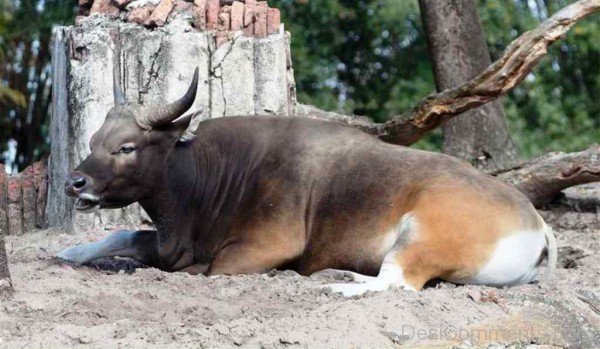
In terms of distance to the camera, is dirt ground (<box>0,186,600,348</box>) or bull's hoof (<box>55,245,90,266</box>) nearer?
dirt ground (<box>0,186,600,348</box>)

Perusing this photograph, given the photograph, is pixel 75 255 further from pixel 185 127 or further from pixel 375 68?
pixel 375 68

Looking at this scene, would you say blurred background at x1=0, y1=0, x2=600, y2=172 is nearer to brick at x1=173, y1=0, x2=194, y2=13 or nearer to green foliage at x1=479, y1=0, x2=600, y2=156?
green foliage at x1=479, y1=0, x2=600, y2=156

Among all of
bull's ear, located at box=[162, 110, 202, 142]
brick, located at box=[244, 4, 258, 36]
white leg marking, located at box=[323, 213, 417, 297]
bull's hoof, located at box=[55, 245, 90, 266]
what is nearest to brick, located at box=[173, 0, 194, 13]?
brick, located at box=[244, 4, 258, 36]

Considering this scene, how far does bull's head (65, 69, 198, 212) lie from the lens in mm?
6746

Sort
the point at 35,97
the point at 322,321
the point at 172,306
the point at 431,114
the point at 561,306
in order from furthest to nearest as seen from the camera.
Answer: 1. the point at 35,97
2. the point at 431,114
3. the point at 561,306
4. the point at 172,306
5. the point at 322,321

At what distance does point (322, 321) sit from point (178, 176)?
218 cm

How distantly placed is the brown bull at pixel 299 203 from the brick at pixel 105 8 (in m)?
1.32

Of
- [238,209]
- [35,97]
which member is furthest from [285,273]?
[35,97]

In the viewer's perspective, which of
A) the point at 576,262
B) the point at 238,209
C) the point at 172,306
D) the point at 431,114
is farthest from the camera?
the point at 431,114

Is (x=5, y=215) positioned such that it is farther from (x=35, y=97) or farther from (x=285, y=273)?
(x=35, y=97)

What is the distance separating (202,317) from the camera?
5.42 meters

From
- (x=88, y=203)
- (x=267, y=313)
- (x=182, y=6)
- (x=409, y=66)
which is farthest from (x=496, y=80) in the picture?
(x=409, y=66)

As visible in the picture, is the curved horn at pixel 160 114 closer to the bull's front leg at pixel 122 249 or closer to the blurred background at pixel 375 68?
the bull's front leg at pixel 122 249

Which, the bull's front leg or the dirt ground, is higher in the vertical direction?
the dirt ground
